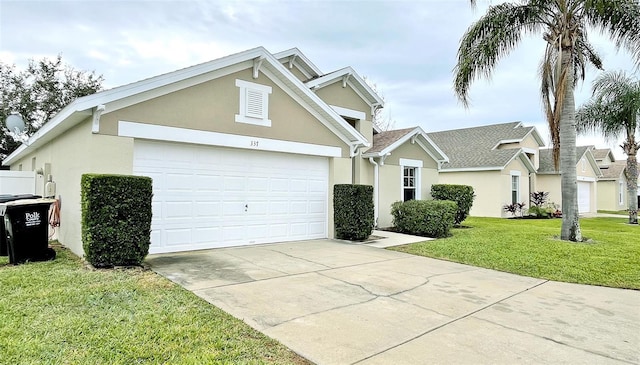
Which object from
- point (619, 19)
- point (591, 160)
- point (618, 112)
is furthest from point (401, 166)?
point (591, 160)

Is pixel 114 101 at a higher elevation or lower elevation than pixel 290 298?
higher

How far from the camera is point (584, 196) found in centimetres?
2819

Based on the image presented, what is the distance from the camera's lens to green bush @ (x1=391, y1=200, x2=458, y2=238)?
12.4 metres

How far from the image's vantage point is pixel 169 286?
5652 millimetres

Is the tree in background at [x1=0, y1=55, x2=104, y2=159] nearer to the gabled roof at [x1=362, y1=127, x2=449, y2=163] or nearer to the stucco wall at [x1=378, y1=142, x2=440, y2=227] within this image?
the gabled roof at [x1=362, y1=127, x2=449, y2=163]

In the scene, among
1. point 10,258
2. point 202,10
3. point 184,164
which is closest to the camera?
point 10,258

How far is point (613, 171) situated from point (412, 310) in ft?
124

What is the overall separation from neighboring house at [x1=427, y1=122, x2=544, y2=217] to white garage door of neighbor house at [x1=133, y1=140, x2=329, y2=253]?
13.9 metres

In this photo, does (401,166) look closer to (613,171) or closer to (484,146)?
(484,146)

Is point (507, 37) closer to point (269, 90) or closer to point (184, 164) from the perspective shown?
point (269, 90)

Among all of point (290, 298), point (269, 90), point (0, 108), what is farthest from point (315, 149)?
point (0, 108)

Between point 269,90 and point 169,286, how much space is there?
6.03m

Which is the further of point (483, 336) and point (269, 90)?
point (269, 90)

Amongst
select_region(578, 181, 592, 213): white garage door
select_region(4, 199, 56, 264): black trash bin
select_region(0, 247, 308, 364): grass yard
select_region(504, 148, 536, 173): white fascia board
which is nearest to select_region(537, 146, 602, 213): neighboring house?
select_region(578, 181, 592, 213): white garage door
